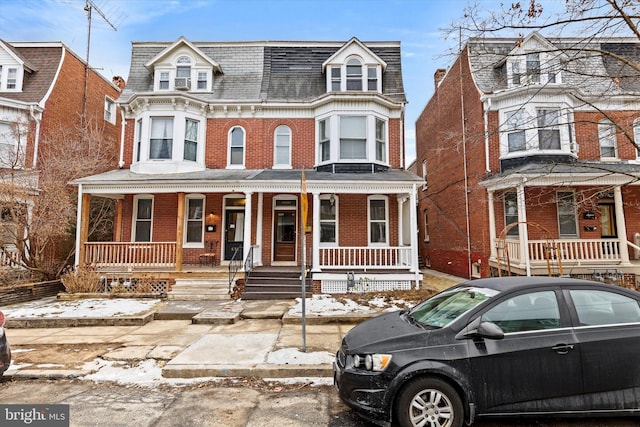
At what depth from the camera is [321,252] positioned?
1169 centimetres

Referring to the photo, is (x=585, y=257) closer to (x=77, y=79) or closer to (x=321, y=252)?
(x=321, y=252)

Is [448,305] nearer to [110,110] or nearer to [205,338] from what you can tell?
[205,338]

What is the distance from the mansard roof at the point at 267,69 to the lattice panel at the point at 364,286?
7498 millimetres

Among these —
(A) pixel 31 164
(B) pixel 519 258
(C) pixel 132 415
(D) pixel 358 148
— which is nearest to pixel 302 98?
(D) pixel 358 148

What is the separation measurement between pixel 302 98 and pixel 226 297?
8542 mm

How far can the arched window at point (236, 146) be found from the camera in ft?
43.4

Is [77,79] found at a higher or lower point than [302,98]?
higher

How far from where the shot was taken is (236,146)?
523 inches

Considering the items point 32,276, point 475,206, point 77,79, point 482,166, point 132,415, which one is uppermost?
point 77,79

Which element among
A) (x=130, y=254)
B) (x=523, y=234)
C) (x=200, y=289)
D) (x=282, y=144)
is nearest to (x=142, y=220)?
(x=130, y=254)

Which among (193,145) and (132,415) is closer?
(132,415)

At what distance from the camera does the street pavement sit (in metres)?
4.78

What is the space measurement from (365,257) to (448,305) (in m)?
6.96

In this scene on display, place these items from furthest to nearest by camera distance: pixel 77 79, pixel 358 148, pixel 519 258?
pixel 77 79, pixel 358 148, pixel 519 258
